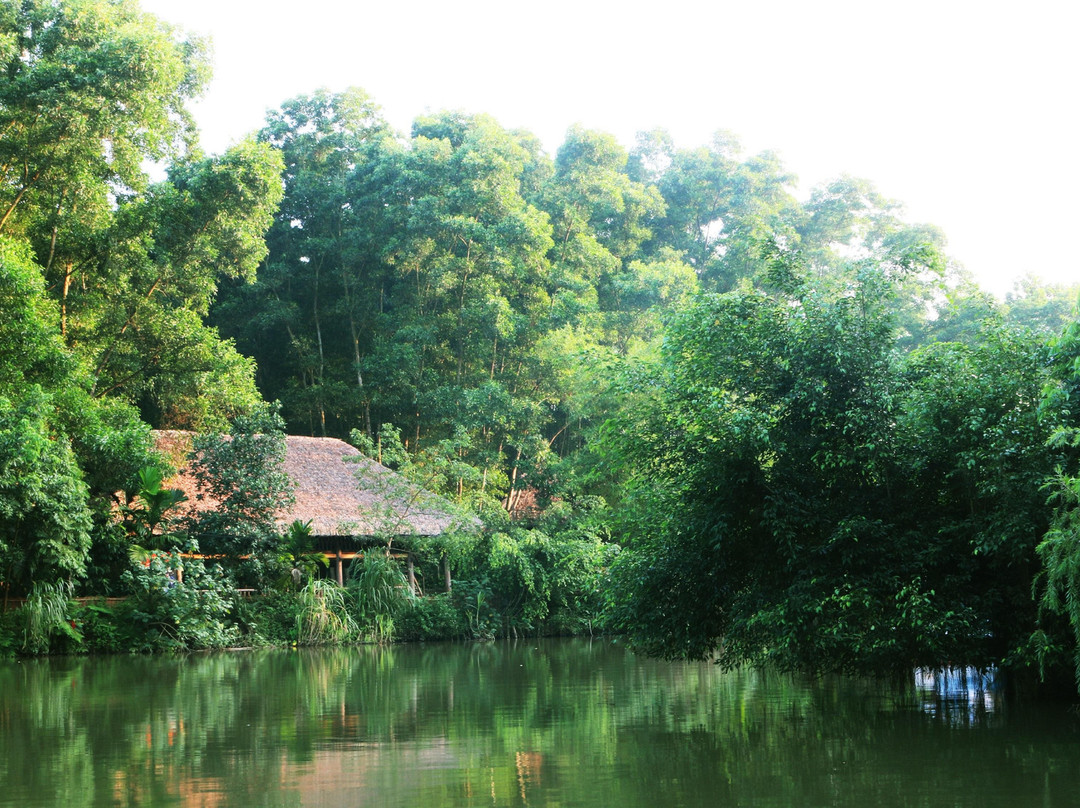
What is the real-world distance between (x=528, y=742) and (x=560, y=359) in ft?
72.3

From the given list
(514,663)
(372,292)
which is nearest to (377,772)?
(514,663)

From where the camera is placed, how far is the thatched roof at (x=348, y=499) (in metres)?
22.9

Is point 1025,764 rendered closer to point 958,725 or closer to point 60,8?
point 958,725

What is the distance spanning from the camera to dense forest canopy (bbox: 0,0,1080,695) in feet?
32.8

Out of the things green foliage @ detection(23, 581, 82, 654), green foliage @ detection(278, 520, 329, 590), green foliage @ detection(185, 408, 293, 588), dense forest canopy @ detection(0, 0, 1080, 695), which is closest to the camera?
dense forest canopy @ detection(0, 0, 1080, 695)

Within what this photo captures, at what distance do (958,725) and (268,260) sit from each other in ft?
98.8

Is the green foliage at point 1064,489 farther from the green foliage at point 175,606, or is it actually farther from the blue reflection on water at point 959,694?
the green foliage at point 175,606

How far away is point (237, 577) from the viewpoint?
21.7 metres

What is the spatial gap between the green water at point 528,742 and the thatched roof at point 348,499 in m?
8.42

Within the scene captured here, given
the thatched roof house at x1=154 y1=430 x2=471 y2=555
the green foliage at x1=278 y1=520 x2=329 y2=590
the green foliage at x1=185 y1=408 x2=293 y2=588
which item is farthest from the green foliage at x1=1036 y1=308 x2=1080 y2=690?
the green foliage at x1=185 y1=408 x2=293 y2=588

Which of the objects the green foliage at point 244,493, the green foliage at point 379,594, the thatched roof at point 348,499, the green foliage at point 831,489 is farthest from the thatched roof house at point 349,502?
the green foliage at point 831,489

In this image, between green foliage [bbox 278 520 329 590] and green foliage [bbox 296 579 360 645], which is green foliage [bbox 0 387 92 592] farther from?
green foliage [bbox 296 579 360 645]

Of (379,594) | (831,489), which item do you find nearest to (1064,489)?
(831,489)

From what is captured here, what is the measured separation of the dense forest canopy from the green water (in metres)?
0.84
